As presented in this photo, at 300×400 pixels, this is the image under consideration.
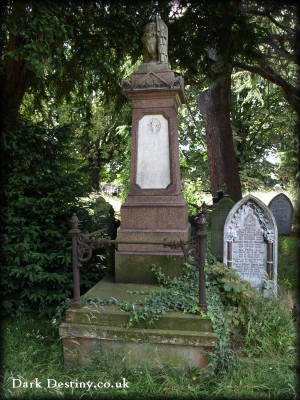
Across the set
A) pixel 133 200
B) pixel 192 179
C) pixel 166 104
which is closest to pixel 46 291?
pixel 133 200

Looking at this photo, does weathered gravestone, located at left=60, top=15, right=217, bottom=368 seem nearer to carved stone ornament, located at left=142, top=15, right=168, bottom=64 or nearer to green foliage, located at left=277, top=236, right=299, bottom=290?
carved stone ornament, located at left=142, top=15, right=168, bottom=64

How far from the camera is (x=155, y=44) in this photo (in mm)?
4445

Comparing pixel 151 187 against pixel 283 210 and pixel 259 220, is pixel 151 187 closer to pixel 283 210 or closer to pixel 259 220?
pixel 259 220

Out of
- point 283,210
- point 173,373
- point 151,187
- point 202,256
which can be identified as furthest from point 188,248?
point 283,210

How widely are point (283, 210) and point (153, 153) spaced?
8.27 m

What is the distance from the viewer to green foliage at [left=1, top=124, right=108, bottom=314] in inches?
183

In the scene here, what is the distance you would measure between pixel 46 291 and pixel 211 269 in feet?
7.80

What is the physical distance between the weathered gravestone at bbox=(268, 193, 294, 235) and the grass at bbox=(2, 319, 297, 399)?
27.8 ft

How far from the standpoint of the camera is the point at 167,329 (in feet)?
10.6

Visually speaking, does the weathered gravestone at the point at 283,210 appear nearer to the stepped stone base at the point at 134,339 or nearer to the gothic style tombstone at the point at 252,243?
the gothic style tombstone at the point at 252,243

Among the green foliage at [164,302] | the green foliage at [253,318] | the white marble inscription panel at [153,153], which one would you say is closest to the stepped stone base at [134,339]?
the green foliage at [164,302]

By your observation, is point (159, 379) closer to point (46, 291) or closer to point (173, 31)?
point (46, 291)

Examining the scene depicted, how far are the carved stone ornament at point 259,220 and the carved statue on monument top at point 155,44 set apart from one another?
2541mm

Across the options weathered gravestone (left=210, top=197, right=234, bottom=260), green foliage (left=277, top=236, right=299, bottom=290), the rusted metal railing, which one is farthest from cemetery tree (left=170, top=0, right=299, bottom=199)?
green foliage (left=277, top=236, right=299, bottom=290)
